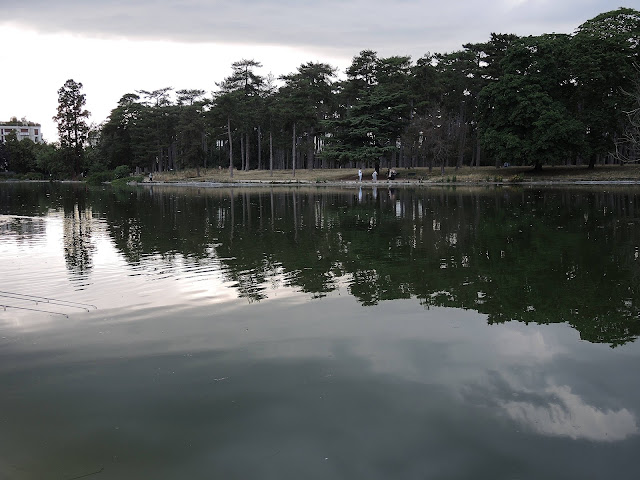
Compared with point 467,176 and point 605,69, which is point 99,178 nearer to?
point 467,176

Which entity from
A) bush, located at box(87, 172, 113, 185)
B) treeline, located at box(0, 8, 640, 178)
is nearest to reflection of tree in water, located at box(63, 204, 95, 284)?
treeline, located at box(0, 8, 640, 178)

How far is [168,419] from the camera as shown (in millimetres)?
5578

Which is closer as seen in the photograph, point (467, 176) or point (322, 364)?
point (322, 364)

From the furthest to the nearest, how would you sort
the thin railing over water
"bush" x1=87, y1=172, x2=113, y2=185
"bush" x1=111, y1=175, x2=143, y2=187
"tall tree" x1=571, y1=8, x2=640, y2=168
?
"bush" x1=87, y1=172, x2=113, y2=185 < "bush" x1=111, y1=175, x2=143, y2=187 < "tall tree" x1=571, y1=8, x2=640, y2=168 < the thin railing over water

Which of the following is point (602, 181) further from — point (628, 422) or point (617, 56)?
point (628, 422)

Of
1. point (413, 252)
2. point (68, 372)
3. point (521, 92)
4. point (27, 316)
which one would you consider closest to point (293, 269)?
point (413, 252)

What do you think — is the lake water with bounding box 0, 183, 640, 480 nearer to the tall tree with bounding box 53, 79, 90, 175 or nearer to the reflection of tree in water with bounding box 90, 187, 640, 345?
the reflection of tree in water with bounding box 90, 187, 640, 345

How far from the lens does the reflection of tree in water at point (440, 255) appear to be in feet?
32.7

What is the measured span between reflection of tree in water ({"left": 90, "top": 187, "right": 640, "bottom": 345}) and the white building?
580 ft

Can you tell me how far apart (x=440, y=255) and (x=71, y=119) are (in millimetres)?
94349

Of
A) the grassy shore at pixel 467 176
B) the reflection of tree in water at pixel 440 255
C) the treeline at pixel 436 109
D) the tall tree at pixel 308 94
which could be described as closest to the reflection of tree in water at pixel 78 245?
the reflection of tree in water at pixel 440 255

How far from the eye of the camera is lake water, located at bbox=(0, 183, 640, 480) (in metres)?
4.92

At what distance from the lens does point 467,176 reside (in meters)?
57.9

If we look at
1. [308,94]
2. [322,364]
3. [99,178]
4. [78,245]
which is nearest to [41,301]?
[322,364]
